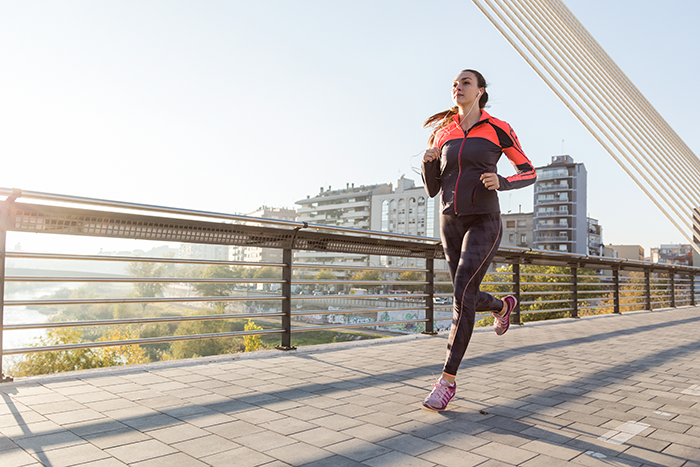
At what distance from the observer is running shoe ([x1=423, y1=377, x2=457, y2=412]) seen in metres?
2.76

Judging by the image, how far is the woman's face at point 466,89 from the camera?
10.2 feet

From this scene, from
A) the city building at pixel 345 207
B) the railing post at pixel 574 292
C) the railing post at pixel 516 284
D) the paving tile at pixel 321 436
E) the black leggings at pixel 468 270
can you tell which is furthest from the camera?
the city building at pixel 345 207

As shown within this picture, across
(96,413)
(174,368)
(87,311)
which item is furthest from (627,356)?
(87,311)

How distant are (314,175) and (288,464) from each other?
167 m

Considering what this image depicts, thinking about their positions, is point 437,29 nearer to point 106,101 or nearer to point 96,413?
point 96,413

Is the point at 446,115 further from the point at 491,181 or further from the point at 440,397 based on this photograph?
the point at 440,397

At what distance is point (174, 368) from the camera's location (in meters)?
3.87

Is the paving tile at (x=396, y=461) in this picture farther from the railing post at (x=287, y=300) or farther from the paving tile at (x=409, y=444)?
the railing post at (x=287, y=300)

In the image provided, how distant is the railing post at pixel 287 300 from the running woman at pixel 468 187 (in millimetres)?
2160

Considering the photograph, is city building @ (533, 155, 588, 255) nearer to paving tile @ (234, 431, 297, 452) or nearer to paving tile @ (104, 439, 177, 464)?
paving tile @ (234, 431, 297, 452)

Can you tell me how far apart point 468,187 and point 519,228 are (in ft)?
321

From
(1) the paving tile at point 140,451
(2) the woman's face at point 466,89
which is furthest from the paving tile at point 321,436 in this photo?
(2) the woman's face at point 466,89

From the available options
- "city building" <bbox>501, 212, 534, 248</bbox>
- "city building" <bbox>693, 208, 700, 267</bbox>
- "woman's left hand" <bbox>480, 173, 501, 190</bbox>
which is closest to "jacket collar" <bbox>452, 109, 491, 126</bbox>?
"woman's left hand" <bbox>480, 173, 501, 190</bbox>

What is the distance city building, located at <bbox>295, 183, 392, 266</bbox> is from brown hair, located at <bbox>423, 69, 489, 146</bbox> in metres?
118
